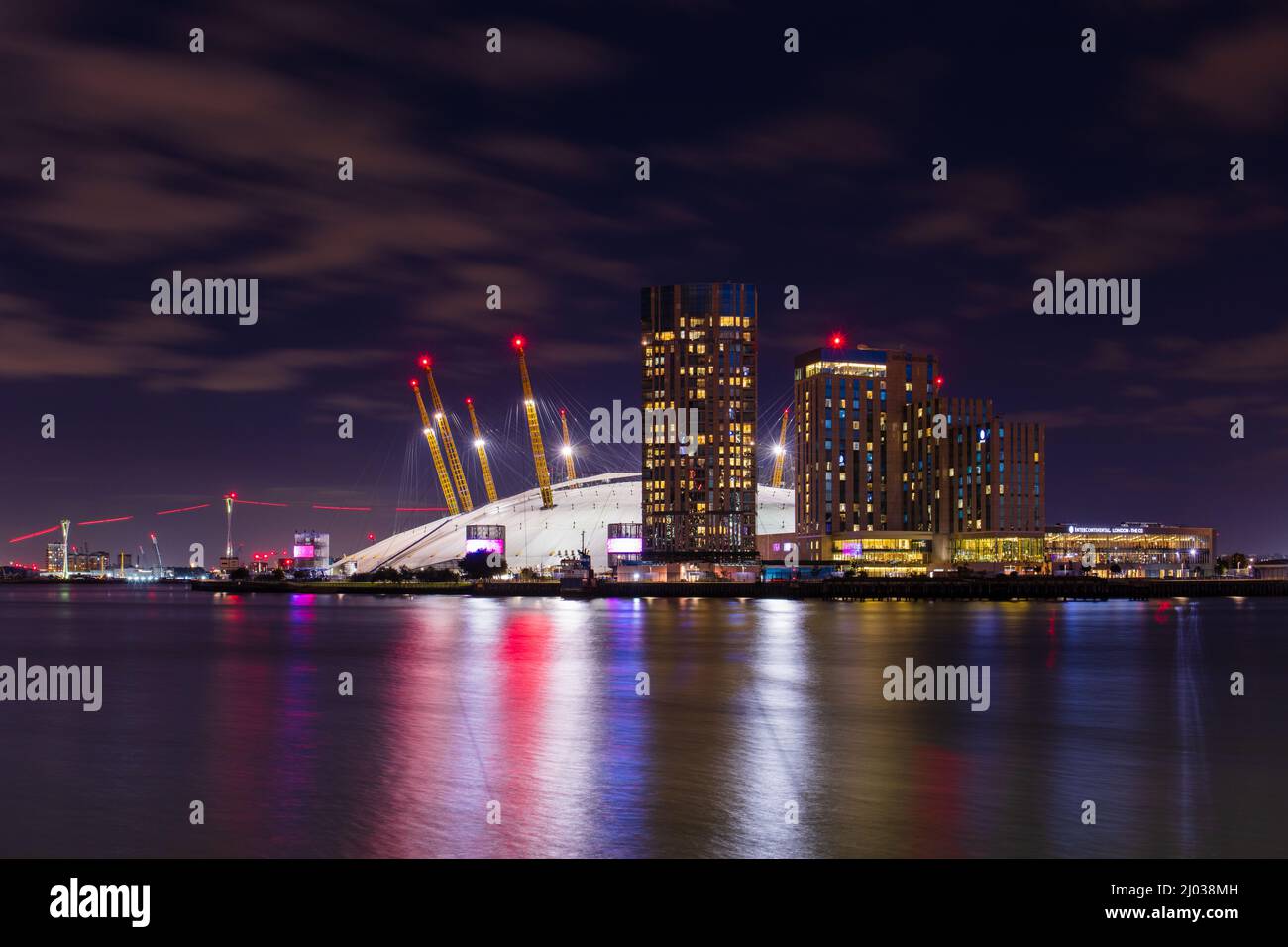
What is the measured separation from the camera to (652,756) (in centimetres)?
3853

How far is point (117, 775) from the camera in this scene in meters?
36.0

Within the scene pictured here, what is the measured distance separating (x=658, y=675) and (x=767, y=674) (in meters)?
6.22

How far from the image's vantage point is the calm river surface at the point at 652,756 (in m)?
27.5

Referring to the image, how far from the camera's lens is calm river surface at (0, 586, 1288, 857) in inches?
1085

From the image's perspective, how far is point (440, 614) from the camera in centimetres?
14750

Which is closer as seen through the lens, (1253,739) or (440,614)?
(1253,739)

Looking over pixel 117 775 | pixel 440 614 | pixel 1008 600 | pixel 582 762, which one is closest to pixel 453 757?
pixel 582 762

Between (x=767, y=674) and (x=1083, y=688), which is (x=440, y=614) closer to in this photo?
(x=767, y=674)

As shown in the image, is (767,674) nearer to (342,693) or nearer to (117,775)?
(342,693)

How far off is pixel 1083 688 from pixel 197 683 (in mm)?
48207

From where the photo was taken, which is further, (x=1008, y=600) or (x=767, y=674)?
(x=1008, y=600)
